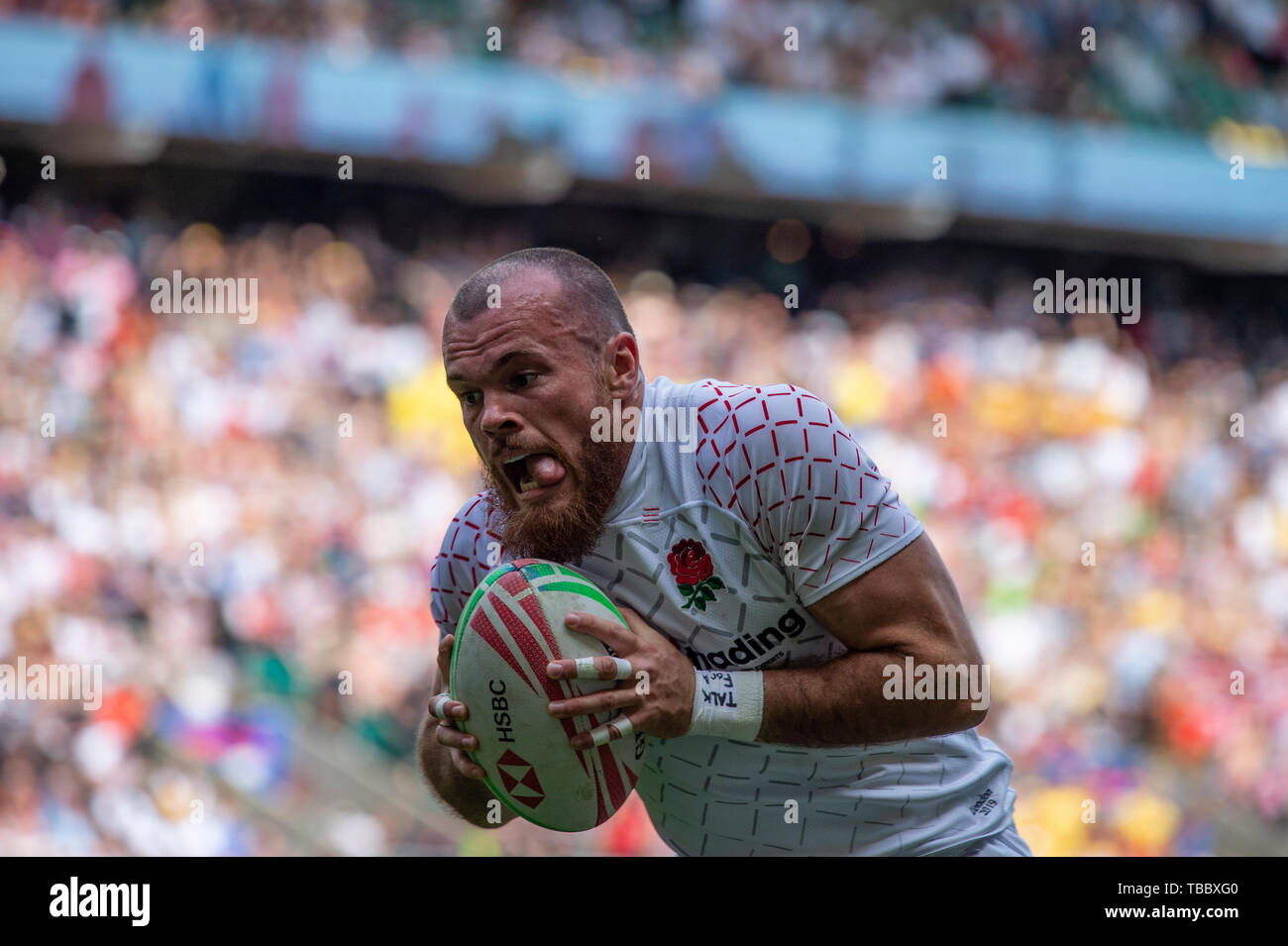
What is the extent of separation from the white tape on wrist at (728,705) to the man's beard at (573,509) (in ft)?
1.26

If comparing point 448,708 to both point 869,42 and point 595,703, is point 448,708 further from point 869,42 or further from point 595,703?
point 869,42

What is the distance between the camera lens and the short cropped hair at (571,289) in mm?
2889

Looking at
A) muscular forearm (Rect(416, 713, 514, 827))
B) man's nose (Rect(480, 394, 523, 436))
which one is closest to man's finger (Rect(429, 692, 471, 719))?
muscular forearm (Rect(416, 713, 514, 827))

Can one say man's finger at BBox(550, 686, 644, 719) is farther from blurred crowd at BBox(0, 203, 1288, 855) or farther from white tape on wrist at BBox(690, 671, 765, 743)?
blurred crowd at BBox(0, 203, 1288, 855)

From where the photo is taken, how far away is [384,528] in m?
9.69

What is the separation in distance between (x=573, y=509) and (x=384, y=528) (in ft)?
23.1

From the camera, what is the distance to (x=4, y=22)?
39.6 feet

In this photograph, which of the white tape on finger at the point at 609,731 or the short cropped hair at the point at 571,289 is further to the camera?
the short cropped hair at the point at 571,289

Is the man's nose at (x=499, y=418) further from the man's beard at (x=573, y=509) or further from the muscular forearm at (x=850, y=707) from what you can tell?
the muscular forearm at (x=850, y=707)

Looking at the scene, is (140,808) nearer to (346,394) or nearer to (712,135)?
(346,394)

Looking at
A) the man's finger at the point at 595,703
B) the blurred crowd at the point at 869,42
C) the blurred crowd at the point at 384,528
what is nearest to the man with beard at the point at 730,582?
the man's finger at the point at 595,703

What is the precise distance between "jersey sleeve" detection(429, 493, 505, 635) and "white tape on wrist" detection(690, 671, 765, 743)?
0.63 meters

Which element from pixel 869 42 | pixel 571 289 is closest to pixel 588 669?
pixel 571 289

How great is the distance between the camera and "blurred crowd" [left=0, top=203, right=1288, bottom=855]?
829 centimetres
